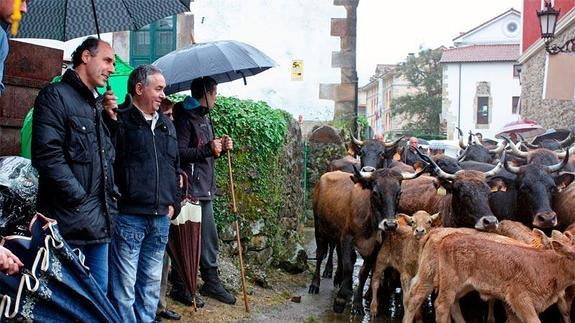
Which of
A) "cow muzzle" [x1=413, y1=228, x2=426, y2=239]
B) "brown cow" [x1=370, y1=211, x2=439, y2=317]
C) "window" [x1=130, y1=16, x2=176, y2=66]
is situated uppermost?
"window" [x1=130, y1=16, x2=176, y2=66]

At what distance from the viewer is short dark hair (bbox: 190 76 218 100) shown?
316 inches

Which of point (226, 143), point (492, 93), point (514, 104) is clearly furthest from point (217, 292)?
point (492, 93)

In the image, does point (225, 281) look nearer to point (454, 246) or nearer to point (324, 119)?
point (454, 246)

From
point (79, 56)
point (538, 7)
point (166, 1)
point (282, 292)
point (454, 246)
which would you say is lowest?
point (282, 292)

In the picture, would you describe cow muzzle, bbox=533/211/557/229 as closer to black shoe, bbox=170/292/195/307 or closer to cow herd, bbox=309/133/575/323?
cow herd, bbox=309/133/575/323

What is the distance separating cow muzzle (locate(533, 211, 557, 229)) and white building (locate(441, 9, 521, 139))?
55.4m

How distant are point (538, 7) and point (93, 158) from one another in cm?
2684

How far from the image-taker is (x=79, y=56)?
210 inches

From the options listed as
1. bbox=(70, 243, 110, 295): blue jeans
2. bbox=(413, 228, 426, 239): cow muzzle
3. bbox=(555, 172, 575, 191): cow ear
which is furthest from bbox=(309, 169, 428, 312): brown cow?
bbox=(70, 243, 110, 295): blue jeans

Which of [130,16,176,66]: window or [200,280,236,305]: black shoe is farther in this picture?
[130,16,176,66]: window

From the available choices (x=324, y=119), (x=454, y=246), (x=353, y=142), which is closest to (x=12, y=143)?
(x=454, y=246)

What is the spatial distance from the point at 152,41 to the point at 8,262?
12.1 metres

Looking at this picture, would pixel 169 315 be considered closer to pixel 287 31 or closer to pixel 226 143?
pixel 226 143

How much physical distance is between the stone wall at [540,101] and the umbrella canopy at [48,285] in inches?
734
